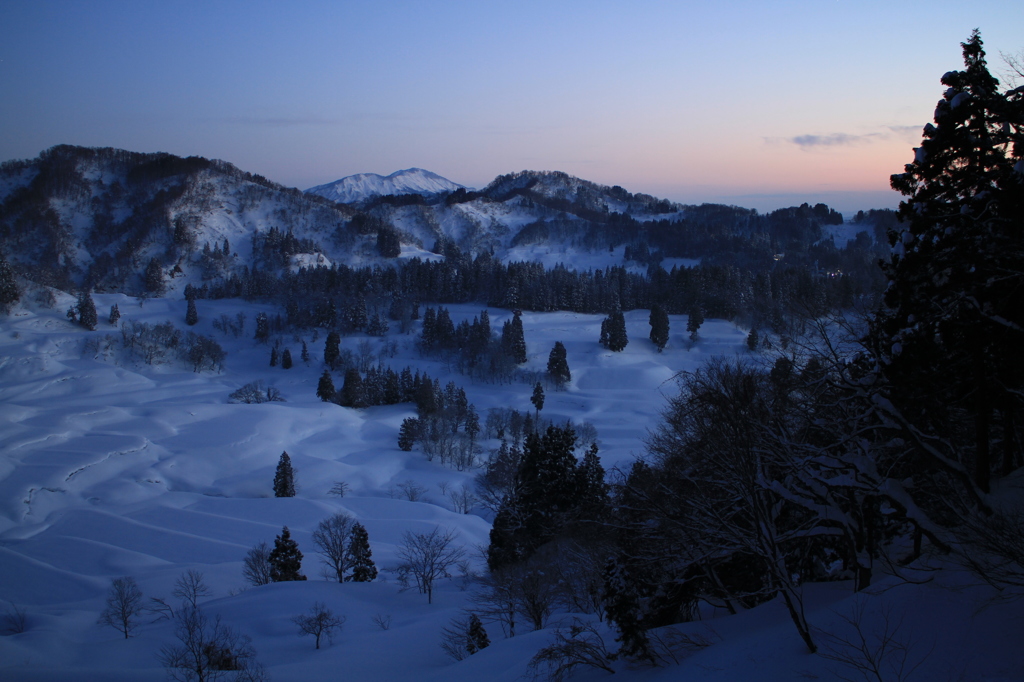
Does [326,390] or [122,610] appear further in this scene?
[326,390]

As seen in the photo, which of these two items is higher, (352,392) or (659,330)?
(659,330)

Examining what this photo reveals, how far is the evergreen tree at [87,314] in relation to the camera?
89.6m

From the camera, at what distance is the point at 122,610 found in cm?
2164

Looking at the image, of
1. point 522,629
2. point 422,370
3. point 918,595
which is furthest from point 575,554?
point 422,370

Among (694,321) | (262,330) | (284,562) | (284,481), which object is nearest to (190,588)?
(284,562)

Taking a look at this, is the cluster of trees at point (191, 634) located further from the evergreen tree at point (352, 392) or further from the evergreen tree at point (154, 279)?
the evergreen tree at point (154, 279)

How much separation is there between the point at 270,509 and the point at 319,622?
Answer: 78.9 ft

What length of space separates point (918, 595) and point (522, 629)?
14.5 m

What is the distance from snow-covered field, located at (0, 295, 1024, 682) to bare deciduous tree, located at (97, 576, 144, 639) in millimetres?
604

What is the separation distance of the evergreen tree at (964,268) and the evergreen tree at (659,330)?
7621cm

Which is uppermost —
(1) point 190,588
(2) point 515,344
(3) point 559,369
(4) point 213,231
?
(4) point 213,231

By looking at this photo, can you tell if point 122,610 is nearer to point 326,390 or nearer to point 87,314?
point 326,390

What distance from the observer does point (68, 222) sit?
15600 cm

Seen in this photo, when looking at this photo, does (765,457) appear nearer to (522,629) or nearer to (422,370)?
(522,629)
